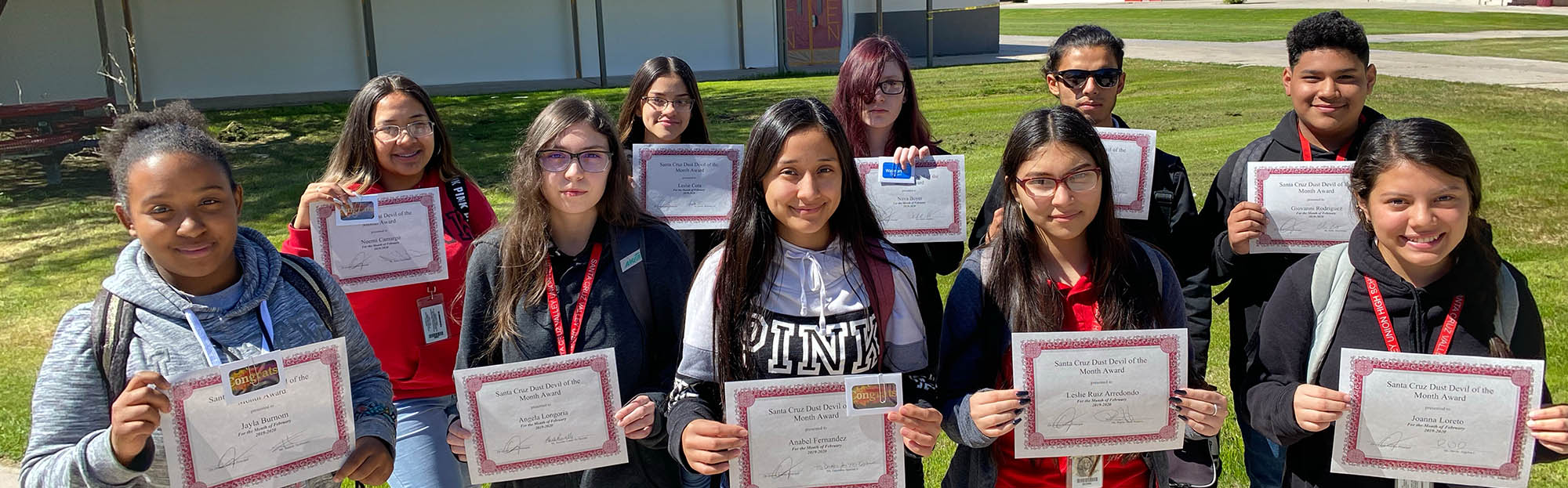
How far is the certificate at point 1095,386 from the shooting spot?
9.62 ft

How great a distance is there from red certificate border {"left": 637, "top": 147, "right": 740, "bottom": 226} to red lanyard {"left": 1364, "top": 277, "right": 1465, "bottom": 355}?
242 centimetres

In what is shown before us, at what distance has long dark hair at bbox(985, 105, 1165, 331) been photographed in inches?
121

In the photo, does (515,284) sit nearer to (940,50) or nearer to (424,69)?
(424,69)

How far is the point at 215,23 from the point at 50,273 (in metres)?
12.5

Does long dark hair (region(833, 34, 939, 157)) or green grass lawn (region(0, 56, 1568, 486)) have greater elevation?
long dark hair (region(833, 34, 939, 157))

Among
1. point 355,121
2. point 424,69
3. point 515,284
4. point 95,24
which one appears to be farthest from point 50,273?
point 424,69

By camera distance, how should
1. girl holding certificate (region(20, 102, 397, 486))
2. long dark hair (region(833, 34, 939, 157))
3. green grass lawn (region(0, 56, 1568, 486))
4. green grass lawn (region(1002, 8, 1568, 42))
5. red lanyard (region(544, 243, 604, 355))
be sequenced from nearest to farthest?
girl holding certificate (region(20, 102, 397, 486)) < red lanyard (region(544, 243, 604, 355)) < long dark hair (region(833, 34, 939, 157)) < green grass lawn (region(0, 56, 1568, 486)) < green grass lawn (region(1002, 8, 1568, 42))

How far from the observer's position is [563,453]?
10.2 ft

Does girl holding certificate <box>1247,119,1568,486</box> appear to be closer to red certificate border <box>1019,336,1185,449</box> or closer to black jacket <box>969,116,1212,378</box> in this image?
red certificate border <box>1019,336,1185,449</box>

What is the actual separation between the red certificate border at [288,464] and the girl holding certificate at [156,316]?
30 millimetres

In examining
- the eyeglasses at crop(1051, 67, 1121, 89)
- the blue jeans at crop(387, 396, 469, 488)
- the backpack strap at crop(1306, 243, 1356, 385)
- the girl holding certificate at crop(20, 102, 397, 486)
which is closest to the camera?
the girl holding certificate at crop(20, 102, 397, 486)

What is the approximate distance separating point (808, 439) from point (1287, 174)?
2.04 metres

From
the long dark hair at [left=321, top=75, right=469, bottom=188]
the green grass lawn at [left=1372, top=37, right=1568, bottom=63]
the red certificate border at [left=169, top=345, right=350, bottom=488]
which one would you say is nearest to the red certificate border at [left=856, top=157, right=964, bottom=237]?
the long dark hair at [left=321, top=75, right=469, bottom=188]

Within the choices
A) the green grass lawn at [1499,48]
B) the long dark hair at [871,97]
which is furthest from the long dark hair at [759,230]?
the green grass lawn at [1499,48]
